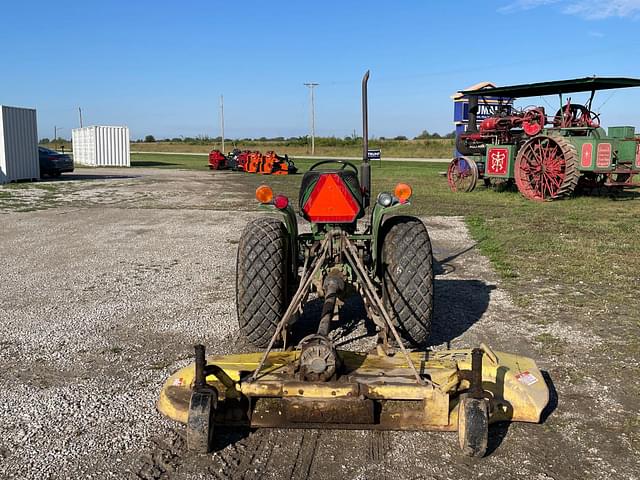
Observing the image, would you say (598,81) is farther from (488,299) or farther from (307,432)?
(307,432)

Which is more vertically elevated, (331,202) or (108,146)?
(108,146)

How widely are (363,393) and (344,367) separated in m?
0.29

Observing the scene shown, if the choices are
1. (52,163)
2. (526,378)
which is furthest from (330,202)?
(52,163)

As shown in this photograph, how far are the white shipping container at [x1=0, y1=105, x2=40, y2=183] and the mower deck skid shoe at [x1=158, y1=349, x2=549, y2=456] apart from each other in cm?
1939

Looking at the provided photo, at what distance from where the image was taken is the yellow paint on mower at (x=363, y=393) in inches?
120

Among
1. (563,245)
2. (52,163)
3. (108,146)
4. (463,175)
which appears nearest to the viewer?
(563,245)

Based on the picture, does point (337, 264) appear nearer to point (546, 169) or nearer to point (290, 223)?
point (290, 223)

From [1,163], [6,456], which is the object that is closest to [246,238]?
[6,456]

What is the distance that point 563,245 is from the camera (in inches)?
344

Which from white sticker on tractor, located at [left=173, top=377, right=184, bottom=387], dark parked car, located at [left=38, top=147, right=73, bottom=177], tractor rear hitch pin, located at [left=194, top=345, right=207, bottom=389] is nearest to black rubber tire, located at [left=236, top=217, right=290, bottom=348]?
white sticker on tractor, located at [left=173, top=377, right=184, bottom=387]

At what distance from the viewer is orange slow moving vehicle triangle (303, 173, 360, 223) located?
4270 mm

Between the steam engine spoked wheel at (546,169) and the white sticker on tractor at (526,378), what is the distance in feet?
37.2

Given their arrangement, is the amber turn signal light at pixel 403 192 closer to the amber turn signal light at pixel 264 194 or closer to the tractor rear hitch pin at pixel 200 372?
the amber turn signal light at pixel 264 194

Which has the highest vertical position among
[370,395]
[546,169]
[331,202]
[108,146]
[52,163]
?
[108,146]
